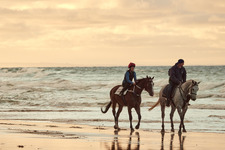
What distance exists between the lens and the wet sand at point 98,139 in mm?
12941

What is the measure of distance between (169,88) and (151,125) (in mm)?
1854

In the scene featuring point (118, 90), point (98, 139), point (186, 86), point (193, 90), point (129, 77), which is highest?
point (129, 77)

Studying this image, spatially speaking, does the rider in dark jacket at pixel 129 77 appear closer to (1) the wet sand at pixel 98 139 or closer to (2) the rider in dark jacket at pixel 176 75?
(2) the rider in dark jacket at pixel 176 75

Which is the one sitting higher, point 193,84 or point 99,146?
point 193,84

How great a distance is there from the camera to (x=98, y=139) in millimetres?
14570

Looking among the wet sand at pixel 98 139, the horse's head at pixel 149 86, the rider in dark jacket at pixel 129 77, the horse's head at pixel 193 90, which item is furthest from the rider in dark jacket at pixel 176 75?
the wet sand at pixel 98 139

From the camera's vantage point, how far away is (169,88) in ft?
62.2

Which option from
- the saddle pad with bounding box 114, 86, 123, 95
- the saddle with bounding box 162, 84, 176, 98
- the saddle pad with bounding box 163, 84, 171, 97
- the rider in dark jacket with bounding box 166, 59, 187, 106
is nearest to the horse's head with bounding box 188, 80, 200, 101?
the rider in dark jacket with bounding box 166, 59, 187, 106

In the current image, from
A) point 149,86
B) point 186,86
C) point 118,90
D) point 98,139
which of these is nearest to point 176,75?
point 186,86

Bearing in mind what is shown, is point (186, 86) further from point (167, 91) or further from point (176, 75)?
point (167, 91)

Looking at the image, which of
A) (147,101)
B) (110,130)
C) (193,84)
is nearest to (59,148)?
(110,130)

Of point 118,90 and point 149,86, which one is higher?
point 149,86

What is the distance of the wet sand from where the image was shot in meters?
12.9

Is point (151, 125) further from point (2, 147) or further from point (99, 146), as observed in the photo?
point (2, 147)
